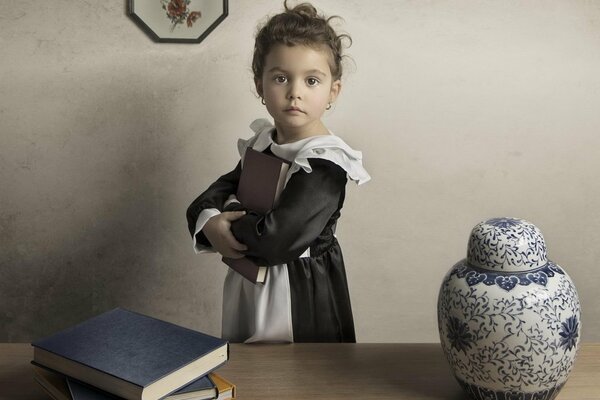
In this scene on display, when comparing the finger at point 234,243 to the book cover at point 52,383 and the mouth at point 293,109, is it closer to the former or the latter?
the mouth at point 293,109

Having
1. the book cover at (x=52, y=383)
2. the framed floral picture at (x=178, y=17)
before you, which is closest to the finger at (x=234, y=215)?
the book cover at (x=52, y=383)

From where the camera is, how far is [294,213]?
144 centimetres

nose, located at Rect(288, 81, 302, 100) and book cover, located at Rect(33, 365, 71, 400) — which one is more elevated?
nose, located at Rect(288, 81, 302, 100)

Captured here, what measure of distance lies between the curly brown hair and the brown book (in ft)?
0.71

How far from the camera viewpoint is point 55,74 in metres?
1.96

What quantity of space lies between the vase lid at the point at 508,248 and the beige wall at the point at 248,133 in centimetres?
92

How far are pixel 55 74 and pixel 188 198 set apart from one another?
469mm

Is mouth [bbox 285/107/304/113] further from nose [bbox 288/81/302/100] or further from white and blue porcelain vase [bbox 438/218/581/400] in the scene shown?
white and blue porcelain vase [bbox 438/218/581/400]

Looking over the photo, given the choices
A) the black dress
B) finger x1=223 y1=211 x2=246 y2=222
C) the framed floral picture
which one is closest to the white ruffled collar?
the black dress

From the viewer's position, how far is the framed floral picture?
6.25 feet

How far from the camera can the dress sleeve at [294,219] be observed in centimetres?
144

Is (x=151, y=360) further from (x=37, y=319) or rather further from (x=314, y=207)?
(x=37, y=319)

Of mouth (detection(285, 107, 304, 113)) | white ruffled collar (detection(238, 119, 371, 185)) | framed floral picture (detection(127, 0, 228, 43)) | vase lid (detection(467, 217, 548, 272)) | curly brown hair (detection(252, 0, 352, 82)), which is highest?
framed floral picture (detection(127, 0, 228, 43))

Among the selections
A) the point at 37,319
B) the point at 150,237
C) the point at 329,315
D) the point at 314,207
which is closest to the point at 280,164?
the point at 314,207
